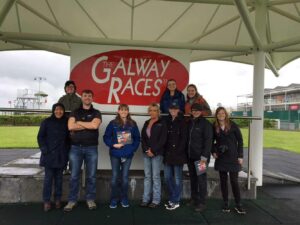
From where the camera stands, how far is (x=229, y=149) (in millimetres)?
5172

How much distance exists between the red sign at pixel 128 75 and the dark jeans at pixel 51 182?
1763 mm

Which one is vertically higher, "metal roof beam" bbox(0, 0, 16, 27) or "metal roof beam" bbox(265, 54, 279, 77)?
"metal roof beam" bbox(0, 0, 16, 27)

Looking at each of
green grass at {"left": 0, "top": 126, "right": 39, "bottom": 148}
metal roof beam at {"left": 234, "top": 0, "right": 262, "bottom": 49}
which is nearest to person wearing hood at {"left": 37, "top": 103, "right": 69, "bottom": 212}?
metal roof beam at {"left": 234, "top": 0, "right": 262, "bottom": 49}

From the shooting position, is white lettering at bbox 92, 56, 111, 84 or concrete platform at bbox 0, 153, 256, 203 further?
white lettering at bbox 92, 56, 111, 84

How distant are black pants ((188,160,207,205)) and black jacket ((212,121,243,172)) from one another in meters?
0.33

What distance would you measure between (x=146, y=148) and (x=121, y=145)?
0.41 metres

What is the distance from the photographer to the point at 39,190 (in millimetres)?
5512

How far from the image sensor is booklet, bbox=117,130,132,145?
5205 millimetres

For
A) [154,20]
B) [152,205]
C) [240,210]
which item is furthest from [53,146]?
[154,20]

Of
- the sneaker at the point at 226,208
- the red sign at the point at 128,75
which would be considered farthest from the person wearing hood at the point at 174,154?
the red sign at the point at 128,75

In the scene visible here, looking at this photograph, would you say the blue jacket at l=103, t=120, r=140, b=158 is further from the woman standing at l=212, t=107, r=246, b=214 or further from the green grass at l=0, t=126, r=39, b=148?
the green grass at l=0, t=126, r=39, b=148

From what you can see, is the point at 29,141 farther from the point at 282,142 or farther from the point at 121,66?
the point at 282,142

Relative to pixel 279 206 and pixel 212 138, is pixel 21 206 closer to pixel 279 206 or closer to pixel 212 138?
pixel 212 138

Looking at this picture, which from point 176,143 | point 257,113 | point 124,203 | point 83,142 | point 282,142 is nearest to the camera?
point 83,142
